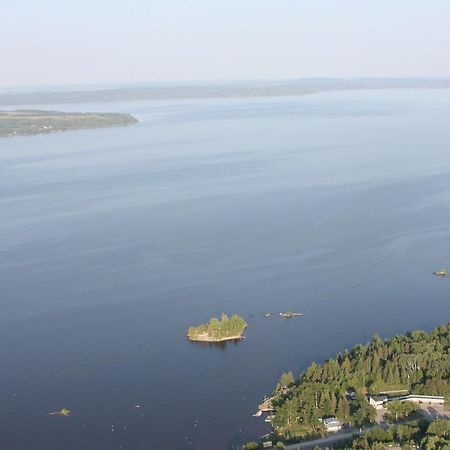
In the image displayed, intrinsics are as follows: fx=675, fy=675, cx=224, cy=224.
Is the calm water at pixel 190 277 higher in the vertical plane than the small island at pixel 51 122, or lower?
lower

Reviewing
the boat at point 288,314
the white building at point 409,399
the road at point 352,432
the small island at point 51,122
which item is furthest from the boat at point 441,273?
the small island at point 51,122

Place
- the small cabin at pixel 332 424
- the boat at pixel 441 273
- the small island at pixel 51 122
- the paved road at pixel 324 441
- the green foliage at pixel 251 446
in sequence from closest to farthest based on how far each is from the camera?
1. the green foliage at pixel 251 446
2. the paved road at pixel 324 441
3. the small cabin at pixel 332 424
4. the boat at pixel 441 273
5. the small island at pixel 51 122

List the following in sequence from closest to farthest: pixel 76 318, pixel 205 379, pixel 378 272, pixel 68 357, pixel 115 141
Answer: pixel 205 379 < pixel 68 357 < pixel 76 318 < pixel 378 272 < pixel 115 141

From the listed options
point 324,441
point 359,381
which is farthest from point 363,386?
point 324,441

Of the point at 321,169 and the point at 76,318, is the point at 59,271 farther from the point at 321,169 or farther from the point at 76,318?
the point at 321,169

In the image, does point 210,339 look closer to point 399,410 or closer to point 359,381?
point 359,381

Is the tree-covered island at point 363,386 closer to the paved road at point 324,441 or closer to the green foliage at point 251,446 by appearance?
the paved road at point 324,441

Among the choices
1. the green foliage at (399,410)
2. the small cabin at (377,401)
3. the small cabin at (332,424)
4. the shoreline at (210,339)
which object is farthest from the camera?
the shoreline at (210,339)

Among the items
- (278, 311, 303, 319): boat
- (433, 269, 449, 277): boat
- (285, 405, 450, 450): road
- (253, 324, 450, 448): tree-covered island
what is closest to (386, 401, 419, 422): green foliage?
(253, 324, 450, 448): tree-covered island

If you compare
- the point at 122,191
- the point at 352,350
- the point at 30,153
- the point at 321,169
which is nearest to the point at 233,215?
the point at 122,191
